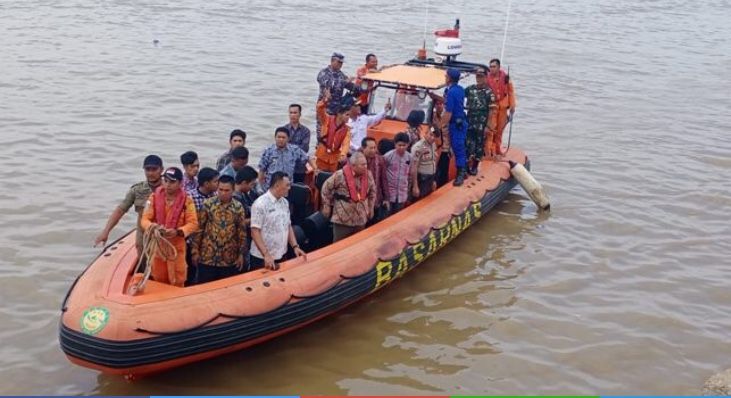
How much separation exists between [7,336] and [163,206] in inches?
84.7

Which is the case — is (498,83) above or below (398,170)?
above

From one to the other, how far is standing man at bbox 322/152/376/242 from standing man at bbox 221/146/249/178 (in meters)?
0.80

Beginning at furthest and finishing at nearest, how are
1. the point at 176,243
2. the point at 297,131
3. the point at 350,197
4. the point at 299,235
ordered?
the point at 297,131, the point at 299,235, the point at 350,197, the point at 176,243

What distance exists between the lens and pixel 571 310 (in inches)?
303

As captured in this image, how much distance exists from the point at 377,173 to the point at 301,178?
76cm

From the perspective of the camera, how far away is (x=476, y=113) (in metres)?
9.08

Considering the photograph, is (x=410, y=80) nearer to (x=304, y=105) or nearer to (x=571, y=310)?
(x=571, y=310)

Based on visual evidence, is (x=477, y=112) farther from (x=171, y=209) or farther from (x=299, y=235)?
(x=171, y=209)

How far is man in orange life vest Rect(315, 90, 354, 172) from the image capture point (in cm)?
807

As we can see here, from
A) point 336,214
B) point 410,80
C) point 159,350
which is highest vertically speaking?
point 410,80

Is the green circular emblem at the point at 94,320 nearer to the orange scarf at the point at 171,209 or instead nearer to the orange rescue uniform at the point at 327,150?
the orange scarf at the point at 171,209

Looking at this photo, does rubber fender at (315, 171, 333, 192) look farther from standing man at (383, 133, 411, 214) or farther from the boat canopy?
the boat canopy

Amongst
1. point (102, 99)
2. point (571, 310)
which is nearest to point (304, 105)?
point (102, 99)

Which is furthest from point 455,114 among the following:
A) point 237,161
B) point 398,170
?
point 237,161
